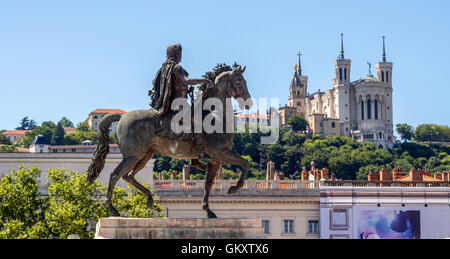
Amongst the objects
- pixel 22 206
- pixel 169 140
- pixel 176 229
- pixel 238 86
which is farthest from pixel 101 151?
pixel 22 206

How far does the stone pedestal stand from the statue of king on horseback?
3.08 feet

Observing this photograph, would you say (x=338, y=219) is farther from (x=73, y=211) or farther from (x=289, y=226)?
(x=73, y=211)

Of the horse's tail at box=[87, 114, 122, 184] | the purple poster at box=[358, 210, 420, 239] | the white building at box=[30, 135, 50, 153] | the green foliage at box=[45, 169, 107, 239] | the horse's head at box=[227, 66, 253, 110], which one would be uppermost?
the white building at box=[30, 135, 50, 153]

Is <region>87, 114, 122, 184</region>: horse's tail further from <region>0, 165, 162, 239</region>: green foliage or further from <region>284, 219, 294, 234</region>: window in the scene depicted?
<region>284, 219, 294, 234</region>: window

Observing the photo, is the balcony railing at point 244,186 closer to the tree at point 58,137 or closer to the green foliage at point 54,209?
the green foliage at point 54,209

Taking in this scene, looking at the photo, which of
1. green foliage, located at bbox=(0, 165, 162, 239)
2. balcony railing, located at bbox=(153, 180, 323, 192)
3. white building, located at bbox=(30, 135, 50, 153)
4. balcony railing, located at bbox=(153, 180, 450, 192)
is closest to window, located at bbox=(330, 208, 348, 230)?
balcony railing, located at bbox=(153, 180, 450, 192)

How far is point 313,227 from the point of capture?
5594 cm

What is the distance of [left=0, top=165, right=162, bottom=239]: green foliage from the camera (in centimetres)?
3538

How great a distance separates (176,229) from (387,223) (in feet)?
149

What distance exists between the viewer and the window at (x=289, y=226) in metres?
54.4
